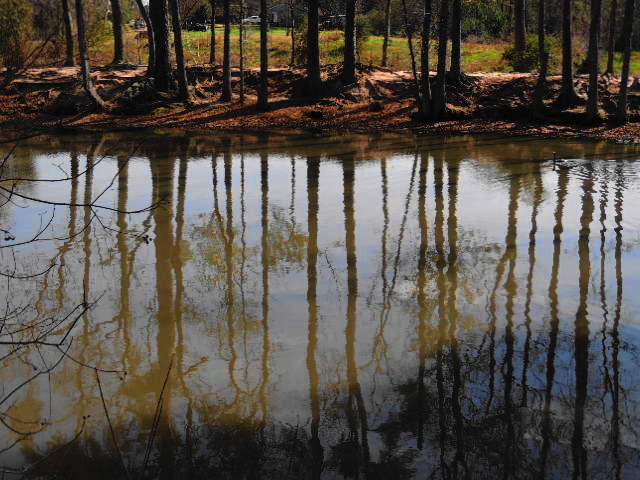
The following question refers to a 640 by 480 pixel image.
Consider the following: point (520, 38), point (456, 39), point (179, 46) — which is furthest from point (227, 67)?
point (520, 38)

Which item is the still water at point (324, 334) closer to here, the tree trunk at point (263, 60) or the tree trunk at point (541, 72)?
the tree trunk at point (541, 72)

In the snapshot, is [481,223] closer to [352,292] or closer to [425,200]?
[425,200]

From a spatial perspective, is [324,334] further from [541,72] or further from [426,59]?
[541,72]

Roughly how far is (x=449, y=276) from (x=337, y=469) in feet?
16.1

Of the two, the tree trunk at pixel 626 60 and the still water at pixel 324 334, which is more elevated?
the tree trunk at pixel 626 60

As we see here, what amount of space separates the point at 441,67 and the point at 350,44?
5756mm

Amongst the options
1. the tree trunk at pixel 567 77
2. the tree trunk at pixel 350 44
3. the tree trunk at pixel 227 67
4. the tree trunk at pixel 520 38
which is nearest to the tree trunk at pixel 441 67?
the tree trunk at pixel 567 77

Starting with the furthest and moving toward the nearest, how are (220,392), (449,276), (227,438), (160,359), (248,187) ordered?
(248,187) < (449,276) < (160,359) < (220,392) < (227,438)

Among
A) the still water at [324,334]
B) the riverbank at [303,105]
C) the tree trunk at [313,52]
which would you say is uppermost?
the tree trunk at [313,52]

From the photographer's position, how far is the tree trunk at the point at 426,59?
27.2 meters

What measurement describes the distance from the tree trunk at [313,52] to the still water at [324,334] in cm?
1646

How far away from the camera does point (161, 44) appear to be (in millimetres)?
31969

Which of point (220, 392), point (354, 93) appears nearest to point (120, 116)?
point (354, 93)

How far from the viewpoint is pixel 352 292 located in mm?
9445
